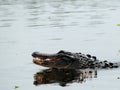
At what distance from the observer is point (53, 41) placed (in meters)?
20.9

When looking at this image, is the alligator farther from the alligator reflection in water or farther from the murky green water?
the murky green water

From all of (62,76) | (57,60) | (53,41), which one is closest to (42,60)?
(57,60)

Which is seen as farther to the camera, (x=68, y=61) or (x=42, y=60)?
(x=68, y=61)

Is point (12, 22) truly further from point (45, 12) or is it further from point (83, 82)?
point (83, 82)

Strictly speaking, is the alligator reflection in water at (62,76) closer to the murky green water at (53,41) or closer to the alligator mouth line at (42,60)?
the murky green water at (53,41)

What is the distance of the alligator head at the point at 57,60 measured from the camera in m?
14.0

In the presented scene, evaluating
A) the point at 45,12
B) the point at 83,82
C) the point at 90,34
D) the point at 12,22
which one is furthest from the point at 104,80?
the point at 45,12

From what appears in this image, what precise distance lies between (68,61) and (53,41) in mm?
6742

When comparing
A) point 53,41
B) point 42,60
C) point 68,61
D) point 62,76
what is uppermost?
point 42,60

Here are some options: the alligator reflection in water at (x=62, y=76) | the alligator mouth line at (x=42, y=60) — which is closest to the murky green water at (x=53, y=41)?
the alligator reflection in water at (x=62, y=76)

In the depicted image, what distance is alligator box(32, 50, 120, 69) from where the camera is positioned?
46.0ft

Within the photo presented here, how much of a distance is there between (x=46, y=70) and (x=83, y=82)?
7.45ft

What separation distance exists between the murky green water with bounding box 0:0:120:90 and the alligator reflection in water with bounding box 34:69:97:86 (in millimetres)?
202

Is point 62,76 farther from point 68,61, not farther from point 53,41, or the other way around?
point 53,41
